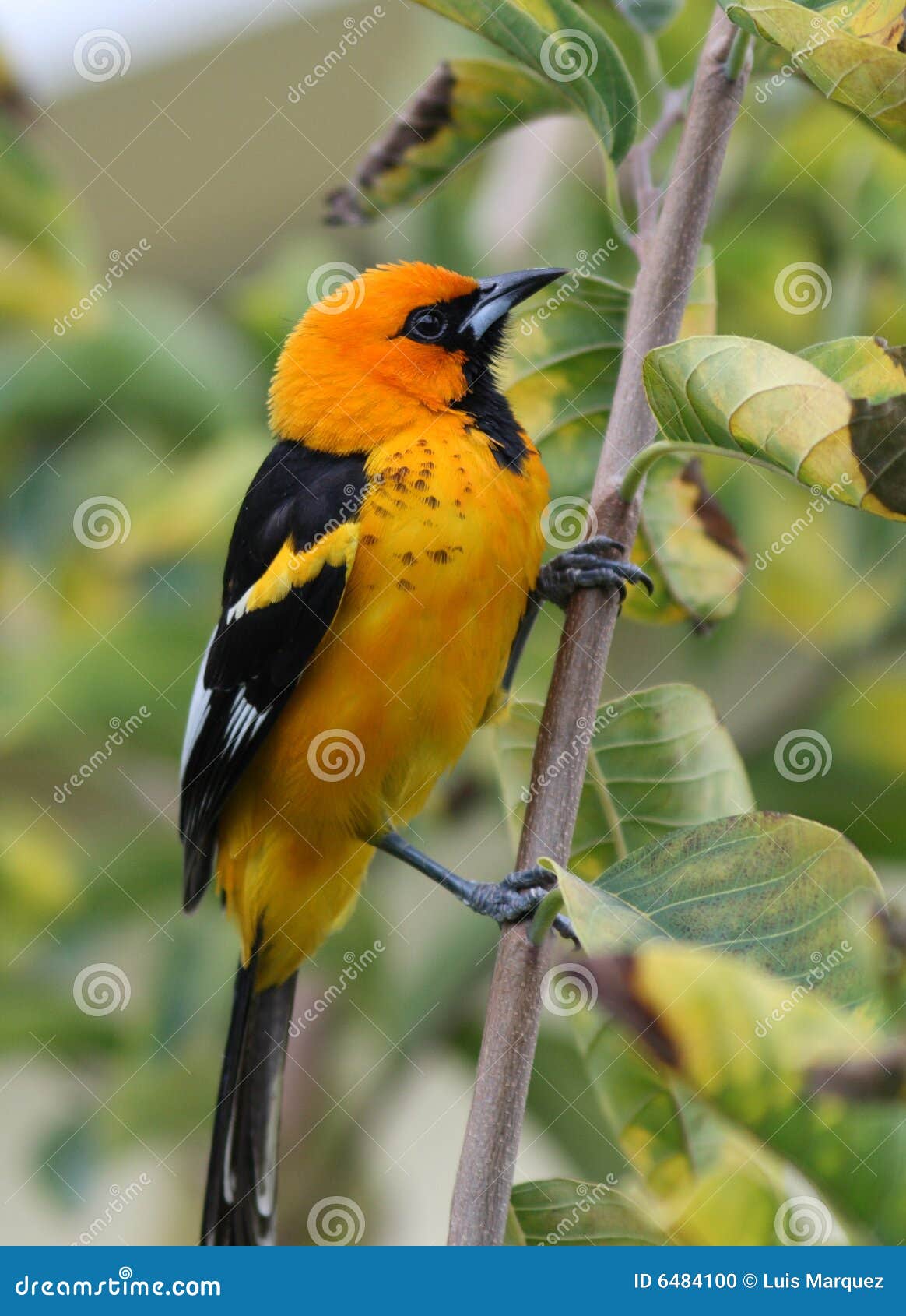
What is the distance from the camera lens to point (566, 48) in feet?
5.09

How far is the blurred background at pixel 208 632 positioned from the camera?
2.26 meters

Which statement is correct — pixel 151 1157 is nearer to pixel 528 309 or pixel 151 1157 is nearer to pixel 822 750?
pixel 822 750

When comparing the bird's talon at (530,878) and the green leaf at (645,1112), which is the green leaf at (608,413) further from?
the green leaf at (645,1112)

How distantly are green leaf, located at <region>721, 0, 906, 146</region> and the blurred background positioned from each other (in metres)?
0.82

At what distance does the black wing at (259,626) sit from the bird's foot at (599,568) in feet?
1.42

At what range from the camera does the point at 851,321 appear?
7.17ft

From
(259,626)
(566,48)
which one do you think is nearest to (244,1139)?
(259,626)

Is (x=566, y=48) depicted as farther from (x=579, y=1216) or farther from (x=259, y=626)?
(x=579, y=1216)

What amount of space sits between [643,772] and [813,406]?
66cm

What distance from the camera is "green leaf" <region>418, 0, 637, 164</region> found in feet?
5.03

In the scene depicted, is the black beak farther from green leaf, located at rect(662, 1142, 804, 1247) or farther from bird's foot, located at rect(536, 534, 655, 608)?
green leaf, located at rect(662, 1142, 804, 1247)

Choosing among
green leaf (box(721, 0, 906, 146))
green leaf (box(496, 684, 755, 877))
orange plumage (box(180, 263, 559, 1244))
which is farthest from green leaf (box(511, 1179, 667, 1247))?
green leaf (box(721, 0, 906, 146))

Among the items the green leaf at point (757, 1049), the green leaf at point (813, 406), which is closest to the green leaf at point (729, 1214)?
the green leaf at point (757, 1049)

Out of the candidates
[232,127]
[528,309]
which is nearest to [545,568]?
[528,309]
